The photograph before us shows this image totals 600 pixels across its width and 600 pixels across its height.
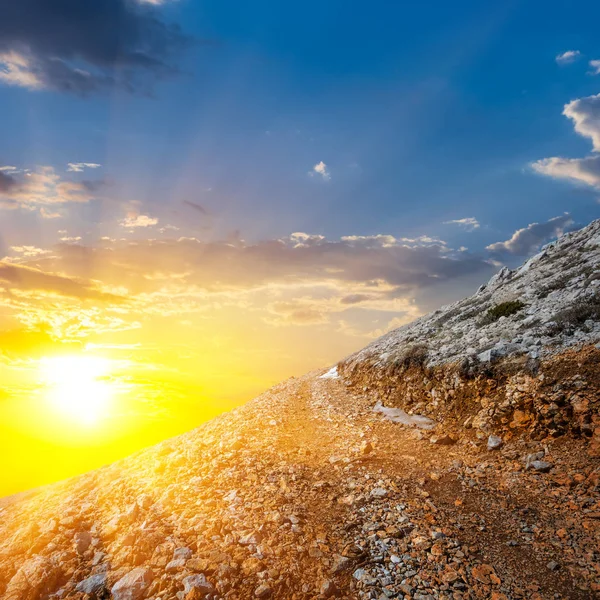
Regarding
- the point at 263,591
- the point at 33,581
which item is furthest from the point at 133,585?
the point at 263,591

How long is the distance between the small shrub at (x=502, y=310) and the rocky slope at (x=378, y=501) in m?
2.83

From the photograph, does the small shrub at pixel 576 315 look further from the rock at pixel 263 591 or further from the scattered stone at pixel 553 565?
the rock at pixel 263 591

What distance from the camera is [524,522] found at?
11867mm

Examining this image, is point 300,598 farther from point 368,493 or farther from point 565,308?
point 565,308

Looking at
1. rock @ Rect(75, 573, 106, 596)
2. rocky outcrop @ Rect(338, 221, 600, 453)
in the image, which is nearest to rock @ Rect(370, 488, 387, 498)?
rocky outcrop @ Rect(338, 221, 600, 453)

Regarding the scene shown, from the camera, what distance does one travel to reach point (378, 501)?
1289cm

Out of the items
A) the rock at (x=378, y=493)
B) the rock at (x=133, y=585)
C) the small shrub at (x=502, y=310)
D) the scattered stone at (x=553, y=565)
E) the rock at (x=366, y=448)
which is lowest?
the scattered stone at (x=553, y=565)

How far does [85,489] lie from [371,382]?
18.5 meters

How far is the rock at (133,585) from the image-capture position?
32.5 feet

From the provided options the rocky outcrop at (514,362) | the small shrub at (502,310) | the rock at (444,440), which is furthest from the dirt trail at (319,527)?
the small shrub at (502,310)

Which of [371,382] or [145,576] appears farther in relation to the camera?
[371,382]

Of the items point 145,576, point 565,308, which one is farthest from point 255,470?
point 565,308

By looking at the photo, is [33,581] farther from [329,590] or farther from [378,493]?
[378,493]

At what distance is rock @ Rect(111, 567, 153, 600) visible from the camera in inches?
390
